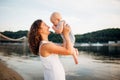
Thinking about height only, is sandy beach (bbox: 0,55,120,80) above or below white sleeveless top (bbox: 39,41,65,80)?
below

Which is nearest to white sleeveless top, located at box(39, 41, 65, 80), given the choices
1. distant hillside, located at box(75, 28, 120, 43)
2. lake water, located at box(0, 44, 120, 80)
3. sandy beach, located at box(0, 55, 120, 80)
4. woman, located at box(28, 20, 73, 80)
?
woman, located at box(28, 20, 73, 80)

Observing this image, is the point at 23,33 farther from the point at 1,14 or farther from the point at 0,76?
the point at 0,76

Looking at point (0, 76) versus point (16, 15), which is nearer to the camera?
point (0, 76)

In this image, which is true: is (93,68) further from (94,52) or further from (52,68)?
(94,52)

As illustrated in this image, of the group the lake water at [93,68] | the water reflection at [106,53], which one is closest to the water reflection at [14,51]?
the lake water at [93,68]

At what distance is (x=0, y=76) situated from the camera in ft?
18.7

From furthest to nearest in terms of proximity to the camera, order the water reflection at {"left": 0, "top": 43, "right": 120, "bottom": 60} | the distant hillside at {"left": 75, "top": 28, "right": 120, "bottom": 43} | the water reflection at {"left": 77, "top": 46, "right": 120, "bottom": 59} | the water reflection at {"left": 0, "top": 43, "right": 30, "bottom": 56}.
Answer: the distant hillside at {"left": 75, "top": 28, "right": 120, "bottom": 43}
the water reflection at {"left": 0, "top": 43, "right": 30, "bottom": 56}
the water reflection at {"left": 77, "top": 46, "right": 120, "bottom": 59}
the water reflection at {"left": 0, "top": 43, "right": 120, "bottom": 60}

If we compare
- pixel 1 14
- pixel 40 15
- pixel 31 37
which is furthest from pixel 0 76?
pixel 1 14

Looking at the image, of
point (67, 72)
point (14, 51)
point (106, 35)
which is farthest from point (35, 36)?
point (106, 35)

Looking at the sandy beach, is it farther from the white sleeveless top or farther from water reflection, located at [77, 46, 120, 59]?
water reflection, located at [77, 46, 120, 59]

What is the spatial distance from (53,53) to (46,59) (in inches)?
1.4

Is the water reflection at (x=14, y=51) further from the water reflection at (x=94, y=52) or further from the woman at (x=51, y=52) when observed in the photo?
the woman at (x=51, y=52)

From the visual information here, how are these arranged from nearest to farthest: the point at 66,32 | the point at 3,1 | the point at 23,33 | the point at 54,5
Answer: the point at 66,32 < the point at 3,1 < the point at 54,5 < the point at 23,33

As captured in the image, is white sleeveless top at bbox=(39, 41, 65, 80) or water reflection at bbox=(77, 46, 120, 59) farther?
water reflection at bbox=(77, 46, 120, 59)
